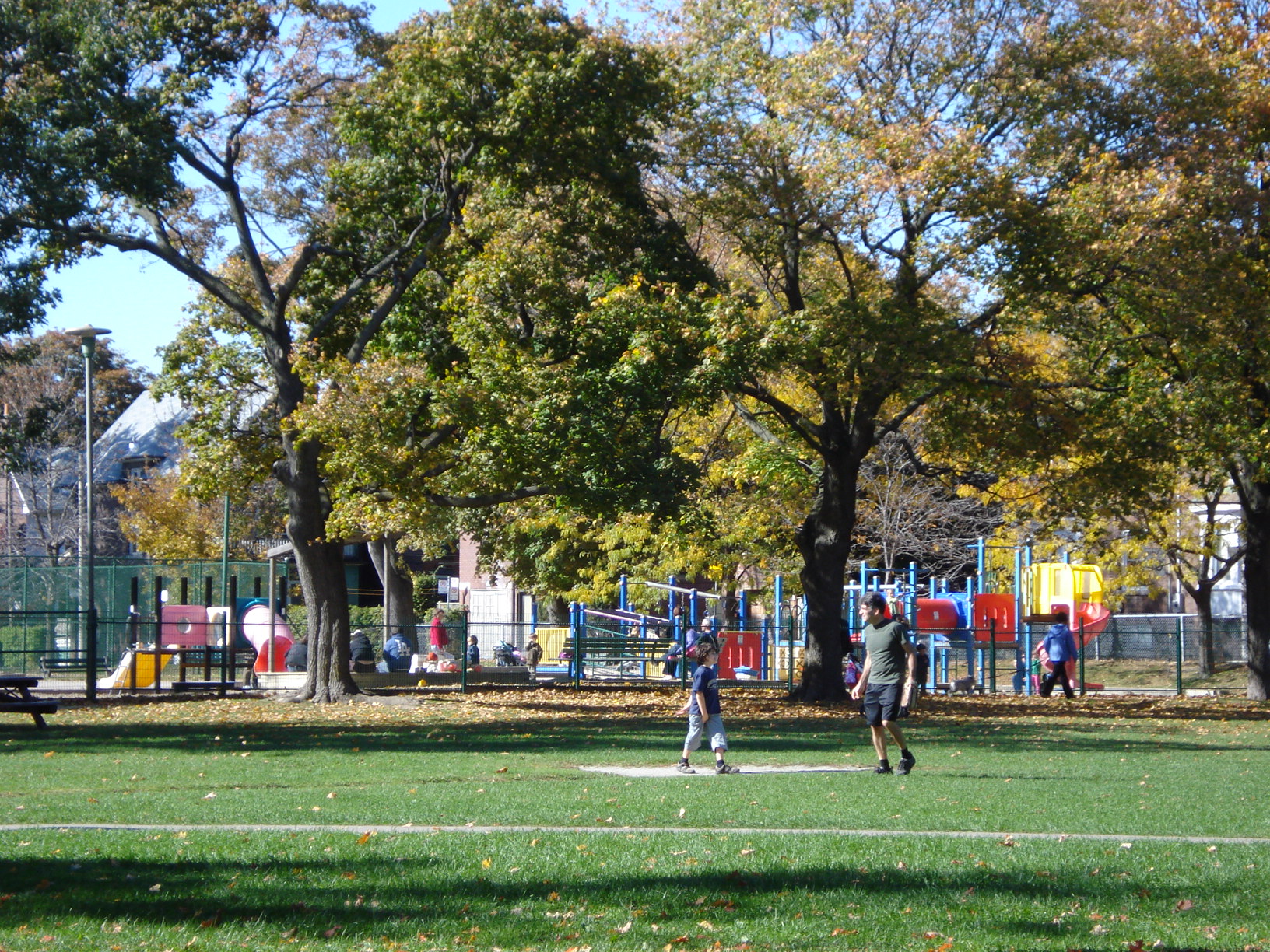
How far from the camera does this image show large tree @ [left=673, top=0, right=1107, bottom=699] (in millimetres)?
21203

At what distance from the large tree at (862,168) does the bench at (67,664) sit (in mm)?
15639

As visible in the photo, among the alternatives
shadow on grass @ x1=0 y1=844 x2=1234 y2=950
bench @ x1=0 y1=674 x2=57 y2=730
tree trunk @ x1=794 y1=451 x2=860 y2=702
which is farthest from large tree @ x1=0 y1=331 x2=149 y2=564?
shadow on grass @ x1=0 y1=844 x2=1234 y2=950

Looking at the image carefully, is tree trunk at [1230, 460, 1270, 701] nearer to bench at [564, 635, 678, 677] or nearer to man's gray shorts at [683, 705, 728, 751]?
bench at [564, 635, 678, 677]

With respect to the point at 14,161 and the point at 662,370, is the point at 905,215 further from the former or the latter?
the point at 14,161

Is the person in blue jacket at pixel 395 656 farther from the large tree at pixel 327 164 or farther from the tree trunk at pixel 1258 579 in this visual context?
the tree trunk at pixel 1258 579

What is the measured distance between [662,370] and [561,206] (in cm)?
391

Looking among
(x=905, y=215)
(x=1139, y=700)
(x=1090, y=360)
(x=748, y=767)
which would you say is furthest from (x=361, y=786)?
(x=1139, y=700)

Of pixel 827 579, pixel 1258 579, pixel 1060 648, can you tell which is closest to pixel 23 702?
pixel 827 579

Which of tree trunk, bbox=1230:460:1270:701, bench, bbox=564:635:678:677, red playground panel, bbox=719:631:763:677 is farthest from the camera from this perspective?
red playground panel, bbox=719:631:763:677

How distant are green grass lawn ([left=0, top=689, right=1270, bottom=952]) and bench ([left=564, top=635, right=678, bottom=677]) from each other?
44.5 feet

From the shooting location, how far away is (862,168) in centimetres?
2150

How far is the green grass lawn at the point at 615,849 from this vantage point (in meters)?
6.25

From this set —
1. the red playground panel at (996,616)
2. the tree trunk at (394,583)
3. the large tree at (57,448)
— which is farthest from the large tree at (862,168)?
the large tree at (57,448)

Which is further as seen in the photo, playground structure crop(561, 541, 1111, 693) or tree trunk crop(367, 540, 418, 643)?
tree trunk crop(367, 540, 418, 643)
